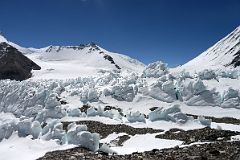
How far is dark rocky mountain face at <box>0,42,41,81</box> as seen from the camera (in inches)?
5315

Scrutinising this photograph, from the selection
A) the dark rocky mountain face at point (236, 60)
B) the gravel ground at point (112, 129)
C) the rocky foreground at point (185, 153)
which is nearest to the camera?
the rocky foreground at point (185, 153)

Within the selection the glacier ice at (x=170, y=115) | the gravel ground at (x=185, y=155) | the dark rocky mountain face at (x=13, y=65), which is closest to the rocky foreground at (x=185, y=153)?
the gravel ground at (x=185, y=155)

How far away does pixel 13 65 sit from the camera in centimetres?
14075

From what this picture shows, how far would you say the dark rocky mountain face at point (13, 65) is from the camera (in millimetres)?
135000

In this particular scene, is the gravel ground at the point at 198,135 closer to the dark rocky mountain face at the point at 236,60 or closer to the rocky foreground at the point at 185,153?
the rocky foreground at the point at 185,153

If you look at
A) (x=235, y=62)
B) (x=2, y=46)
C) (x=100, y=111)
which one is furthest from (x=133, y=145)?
(x=2, y=46)

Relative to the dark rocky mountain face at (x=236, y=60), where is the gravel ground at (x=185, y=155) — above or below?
below

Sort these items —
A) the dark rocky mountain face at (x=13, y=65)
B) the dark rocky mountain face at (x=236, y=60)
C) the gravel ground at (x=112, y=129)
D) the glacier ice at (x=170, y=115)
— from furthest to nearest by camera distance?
the dark rocky mountain face at (x=236, y=60) → the dark rocky mountain face at (x=13, y=65) → the glacier ice at (x=170, y=115) → the gravel ground at (x=112, y=129)

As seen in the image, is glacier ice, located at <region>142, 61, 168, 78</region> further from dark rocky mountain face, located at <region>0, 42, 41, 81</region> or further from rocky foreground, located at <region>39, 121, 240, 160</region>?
dark rocky mountain face, located at <region>0, 42, 41, 81</region>

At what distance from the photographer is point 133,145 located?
1293 inches

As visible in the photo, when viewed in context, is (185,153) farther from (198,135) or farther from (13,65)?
(13,65)

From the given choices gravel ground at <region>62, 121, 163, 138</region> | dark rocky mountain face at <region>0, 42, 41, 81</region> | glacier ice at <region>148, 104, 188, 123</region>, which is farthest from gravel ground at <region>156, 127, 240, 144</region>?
dark rocky mountain face at <region>0, 42, 41, 81</region>

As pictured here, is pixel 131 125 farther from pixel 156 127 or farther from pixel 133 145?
pixel 133 145

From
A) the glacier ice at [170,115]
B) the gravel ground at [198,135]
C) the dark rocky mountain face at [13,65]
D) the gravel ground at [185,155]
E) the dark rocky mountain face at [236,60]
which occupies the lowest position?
the gravel ground at [185,155]
